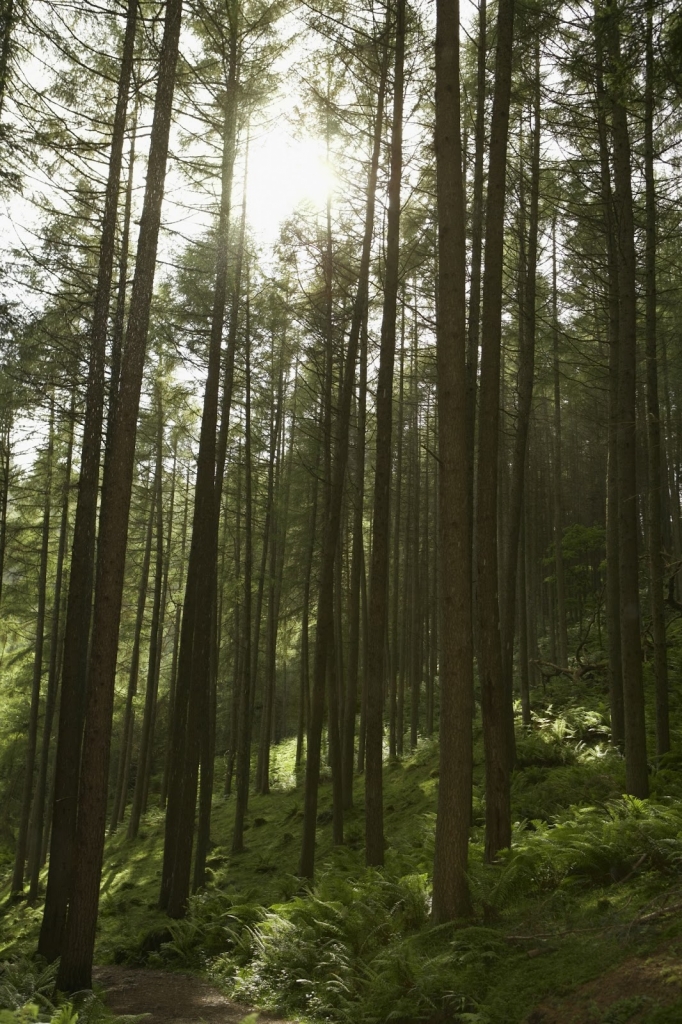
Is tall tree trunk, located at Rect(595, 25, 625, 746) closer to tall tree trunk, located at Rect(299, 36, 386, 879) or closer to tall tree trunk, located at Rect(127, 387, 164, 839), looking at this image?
tall tree trunk, located at Rect(299, 36, 386, 879)

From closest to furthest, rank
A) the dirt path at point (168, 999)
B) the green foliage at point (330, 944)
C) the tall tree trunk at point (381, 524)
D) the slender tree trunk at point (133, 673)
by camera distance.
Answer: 1. the green foliage at point (330, 944)
2. the dirt path at point (168, 999)
3. the tall tree trunk at point (381, 524)
4. the slender tree trunk at point (133, 673)

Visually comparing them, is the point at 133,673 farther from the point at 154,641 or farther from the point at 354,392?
the point at 354,392

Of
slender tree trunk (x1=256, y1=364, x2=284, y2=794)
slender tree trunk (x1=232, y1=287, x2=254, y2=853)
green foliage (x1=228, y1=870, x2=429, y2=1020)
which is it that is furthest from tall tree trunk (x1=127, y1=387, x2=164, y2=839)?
green foliage (x1=228, y1=870, x2=429, y2=1020)

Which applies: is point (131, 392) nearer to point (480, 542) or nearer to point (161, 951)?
point (480, 542)

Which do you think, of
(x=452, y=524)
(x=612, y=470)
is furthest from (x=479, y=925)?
(x=612, y=470)

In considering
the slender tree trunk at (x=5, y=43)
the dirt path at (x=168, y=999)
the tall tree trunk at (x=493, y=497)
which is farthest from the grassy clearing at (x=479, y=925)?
the slender tree trunk at (x=5, y=43)

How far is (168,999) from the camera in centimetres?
744

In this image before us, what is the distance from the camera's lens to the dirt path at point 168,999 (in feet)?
21.7

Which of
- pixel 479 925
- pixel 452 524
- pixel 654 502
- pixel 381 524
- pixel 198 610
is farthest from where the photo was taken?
pixel 198 610

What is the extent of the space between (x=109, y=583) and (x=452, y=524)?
357 centimetres

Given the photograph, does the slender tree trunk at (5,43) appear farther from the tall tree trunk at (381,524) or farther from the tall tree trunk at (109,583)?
the tall tree trunk at (381,524)

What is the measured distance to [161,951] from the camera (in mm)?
9570

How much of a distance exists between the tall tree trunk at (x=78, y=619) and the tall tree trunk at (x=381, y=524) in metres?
3.66

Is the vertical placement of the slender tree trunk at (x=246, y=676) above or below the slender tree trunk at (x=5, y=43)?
below
